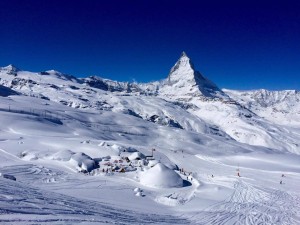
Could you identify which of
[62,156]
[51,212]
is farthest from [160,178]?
[51,212]

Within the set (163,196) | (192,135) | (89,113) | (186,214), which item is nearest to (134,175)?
(163,196)

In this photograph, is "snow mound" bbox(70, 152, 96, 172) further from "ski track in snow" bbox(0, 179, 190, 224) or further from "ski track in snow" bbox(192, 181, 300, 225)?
"ski track in snow" bbox(0, 179, 190, 224)

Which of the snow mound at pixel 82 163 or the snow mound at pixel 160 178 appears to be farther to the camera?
the snow mound at pixel 82 163

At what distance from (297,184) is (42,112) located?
377 ft

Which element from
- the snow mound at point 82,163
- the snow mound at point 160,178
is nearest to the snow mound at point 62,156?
the snow mound at point 82,163

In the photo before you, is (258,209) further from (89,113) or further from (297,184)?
(89,113)

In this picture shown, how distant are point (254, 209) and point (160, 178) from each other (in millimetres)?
12981

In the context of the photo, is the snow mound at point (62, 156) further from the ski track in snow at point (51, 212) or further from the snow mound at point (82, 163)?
the ski track in snow at point (51, 212)

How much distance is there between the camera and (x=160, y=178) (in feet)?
140

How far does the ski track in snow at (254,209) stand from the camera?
28328mm

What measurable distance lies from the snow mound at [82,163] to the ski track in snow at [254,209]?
1909 cm

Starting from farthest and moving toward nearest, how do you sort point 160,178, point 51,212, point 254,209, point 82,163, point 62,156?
point 62,156 → point 82,163 → point 160,178 → point 254,209 → point 51,212

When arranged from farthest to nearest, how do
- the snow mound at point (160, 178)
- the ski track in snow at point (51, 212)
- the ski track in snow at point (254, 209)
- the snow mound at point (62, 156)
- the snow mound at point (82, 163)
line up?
the snow mound at point (62, 156)
the snow mound at point (82, 163)
the snow mound at point (160, 178)
the ski track in snow at point (254, 209)
the ski track in snow at point (51, 212)

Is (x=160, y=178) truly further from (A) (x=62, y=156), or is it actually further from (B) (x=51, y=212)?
(B) (x=51, y=212)
